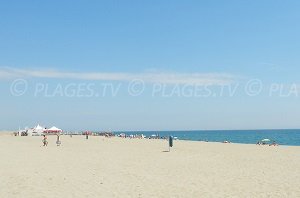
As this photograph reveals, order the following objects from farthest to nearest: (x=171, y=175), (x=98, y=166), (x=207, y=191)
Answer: (x=98, y=166) → (x=171, y=175) → (x=207, y=191)

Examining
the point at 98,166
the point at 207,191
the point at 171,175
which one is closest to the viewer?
the point at 207,191

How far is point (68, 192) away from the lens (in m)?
12.7

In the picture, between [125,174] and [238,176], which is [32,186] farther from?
[238,176]

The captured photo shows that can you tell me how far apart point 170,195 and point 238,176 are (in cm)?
547

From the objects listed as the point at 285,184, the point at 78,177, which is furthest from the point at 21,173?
the point at 285,184

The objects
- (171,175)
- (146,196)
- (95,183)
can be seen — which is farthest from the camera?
(171,175)

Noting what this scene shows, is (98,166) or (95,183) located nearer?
(95,183)

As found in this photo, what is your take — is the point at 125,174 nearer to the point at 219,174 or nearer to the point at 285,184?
the point at 219,174

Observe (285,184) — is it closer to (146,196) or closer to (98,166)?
(146,196)

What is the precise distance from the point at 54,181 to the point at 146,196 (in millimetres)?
4287

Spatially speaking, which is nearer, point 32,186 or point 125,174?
point 32,186

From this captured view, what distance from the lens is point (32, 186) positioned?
13.6 meters

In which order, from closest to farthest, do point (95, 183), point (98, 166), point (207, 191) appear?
point (207, 191)
point (95, 183)
point (98, 166)

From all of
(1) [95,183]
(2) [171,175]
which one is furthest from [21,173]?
(2) [171,175]
